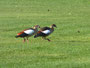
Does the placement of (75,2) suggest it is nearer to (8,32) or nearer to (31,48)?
(8,32)

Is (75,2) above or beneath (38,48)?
beneath

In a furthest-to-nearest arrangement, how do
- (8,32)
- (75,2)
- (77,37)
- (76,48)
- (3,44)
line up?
(75,2), (8,32), (77,37), (3,44), (76,48)

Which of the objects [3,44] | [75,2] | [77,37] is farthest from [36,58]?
[75,2]

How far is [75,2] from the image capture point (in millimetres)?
51781

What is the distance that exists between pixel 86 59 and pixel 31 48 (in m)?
3.15

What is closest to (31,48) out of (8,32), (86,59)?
(86,59)

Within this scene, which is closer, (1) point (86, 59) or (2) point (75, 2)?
(1) point (86, 59)

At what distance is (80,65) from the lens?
11797 millimetres

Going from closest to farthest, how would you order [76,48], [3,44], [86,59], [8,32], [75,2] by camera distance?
[86,59] < [76,48] < [3,44] < [8,32] < [75,2]

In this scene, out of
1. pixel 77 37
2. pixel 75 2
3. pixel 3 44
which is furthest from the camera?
pixel 75 2

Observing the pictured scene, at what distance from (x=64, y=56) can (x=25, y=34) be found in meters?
4.56

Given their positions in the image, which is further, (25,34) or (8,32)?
(8,32)

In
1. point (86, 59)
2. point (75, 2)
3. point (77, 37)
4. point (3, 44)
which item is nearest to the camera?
point (86, 59)

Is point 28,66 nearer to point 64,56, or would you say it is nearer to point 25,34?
point 64,56
